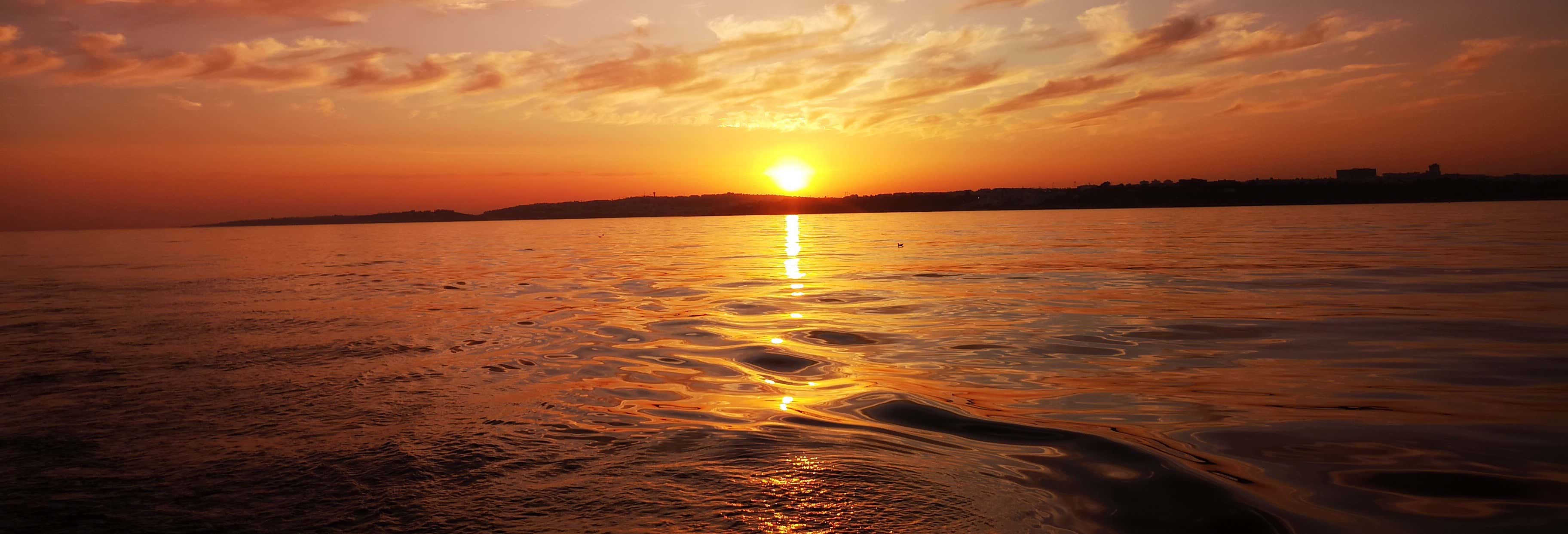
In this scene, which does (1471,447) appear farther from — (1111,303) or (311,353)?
(311,353)

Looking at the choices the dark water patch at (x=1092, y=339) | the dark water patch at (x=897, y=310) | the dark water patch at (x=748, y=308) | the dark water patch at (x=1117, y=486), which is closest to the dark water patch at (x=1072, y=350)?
the dark water patch at (x=1092, y=339)

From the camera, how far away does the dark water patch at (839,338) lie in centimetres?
1129

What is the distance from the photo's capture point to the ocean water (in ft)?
15.3

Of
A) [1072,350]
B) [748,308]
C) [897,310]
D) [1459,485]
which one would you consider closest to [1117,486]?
[1459,485]

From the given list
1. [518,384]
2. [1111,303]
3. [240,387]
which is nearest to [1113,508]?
[518,384]

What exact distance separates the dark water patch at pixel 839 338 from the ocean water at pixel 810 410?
81 mm

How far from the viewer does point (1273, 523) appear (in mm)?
4441

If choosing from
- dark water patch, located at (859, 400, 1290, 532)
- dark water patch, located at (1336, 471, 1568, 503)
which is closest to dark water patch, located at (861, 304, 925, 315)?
dark water patch, located at (859, 400, 1290, 532)

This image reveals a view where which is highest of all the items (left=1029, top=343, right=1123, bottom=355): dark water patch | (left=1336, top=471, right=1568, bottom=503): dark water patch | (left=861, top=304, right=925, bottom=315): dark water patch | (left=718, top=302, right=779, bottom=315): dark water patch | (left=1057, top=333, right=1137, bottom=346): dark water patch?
(left=1336, top=471, right=1568, bottom=503): dark water patch

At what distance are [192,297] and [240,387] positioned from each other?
43.2ft

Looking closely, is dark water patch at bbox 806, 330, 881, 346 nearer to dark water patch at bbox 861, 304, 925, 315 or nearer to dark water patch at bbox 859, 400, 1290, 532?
dark water patch at bbox 861, 304, 925, 315

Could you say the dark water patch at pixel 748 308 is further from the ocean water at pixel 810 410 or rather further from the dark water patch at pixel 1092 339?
the dark water patch at pixel 1092 339

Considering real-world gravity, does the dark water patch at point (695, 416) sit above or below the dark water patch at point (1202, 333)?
above

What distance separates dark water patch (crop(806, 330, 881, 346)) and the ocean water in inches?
3.2
